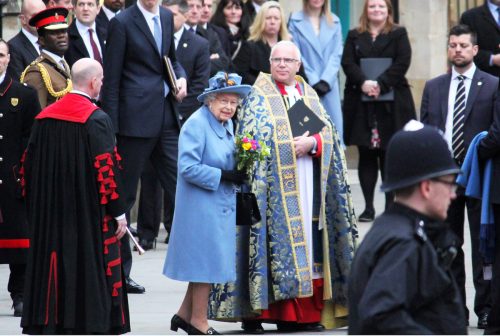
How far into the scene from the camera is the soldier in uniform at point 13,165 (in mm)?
9812

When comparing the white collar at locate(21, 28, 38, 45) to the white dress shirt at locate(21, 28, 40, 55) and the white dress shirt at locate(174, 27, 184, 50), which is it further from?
the white dress shirt at locate(174, 27, 184, 50)

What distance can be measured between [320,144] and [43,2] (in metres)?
3.49

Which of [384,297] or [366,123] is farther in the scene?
[366,123]

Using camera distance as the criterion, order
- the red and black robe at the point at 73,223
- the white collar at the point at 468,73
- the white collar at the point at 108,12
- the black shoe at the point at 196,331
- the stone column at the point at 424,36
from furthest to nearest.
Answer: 1. the stone column at the point at 424,36
2. the white collar at the point at 108,12
3. the white collar at the point at 468,73
4. the black shoe at the point at 196,331
5. the red and black robe at the point at 73,223

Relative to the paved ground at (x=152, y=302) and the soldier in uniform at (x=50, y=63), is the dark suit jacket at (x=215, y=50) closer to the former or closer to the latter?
the paved ground at (x=152, y=302)

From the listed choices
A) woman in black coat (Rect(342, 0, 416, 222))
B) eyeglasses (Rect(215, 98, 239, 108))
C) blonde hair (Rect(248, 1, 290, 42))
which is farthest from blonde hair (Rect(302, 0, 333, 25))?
eyeglasses (Rect(215, 98, 239, 108))

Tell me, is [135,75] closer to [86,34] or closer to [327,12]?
[86,34]

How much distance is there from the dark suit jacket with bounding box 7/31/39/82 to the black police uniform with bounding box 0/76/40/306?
90 centimetres

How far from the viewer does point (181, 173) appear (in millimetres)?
8859

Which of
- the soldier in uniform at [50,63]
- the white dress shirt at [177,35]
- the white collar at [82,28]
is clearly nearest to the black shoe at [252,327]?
the soldier in uniform at [50,63]

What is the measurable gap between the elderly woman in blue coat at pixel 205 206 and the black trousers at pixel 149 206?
385cm

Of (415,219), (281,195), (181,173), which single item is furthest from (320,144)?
(415,219)

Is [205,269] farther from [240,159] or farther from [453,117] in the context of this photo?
[453,117]

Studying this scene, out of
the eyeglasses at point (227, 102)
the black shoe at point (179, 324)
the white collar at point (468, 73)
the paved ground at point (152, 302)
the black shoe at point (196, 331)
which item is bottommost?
the paved ground at point (152, 302)
